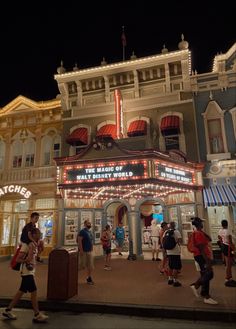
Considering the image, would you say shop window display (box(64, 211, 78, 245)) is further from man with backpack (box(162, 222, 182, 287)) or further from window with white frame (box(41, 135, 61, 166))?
man with backpack (box(162, 222, 182, 287))

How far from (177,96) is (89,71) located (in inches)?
217

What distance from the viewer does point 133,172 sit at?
1105 cm

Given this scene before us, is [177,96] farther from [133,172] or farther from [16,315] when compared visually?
[16,315]

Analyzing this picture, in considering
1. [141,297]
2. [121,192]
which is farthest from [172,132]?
[141,297]

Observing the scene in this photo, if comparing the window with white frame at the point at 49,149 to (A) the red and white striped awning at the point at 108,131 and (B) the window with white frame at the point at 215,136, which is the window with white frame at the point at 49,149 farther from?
(B) the window with white frame at the point at 215,136

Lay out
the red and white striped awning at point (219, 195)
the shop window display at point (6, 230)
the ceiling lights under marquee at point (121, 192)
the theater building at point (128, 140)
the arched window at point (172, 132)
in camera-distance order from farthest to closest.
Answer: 1. the shop window display at point (6, 230)
2. the arched window at point (172, 132)
3. the ceiling lights under marquee at point (121, 192)
4. the red and white striped awning at point (219, 195)
5. the theater building at point (128, 140)

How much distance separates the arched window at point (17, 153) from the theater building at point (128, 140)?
3.27 m

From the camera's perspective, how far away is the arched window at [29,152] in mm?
17094

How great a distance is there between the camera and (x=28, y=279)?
18.9 feet

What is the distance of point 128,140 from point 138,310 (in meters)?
7.38

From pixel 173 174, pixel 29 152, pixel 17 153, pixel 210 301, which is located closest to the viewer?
pixel 210 301

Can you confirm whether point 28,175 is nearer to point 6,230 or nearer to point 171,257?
point 6,230

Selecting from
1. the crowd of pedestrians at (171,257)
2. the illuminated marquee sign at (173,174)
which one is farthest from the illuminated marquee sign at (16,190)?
the illuminated marquee sign at (173,174)

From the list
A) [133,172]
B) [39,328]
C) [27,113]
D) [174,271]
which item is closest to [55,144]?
[27,113]
